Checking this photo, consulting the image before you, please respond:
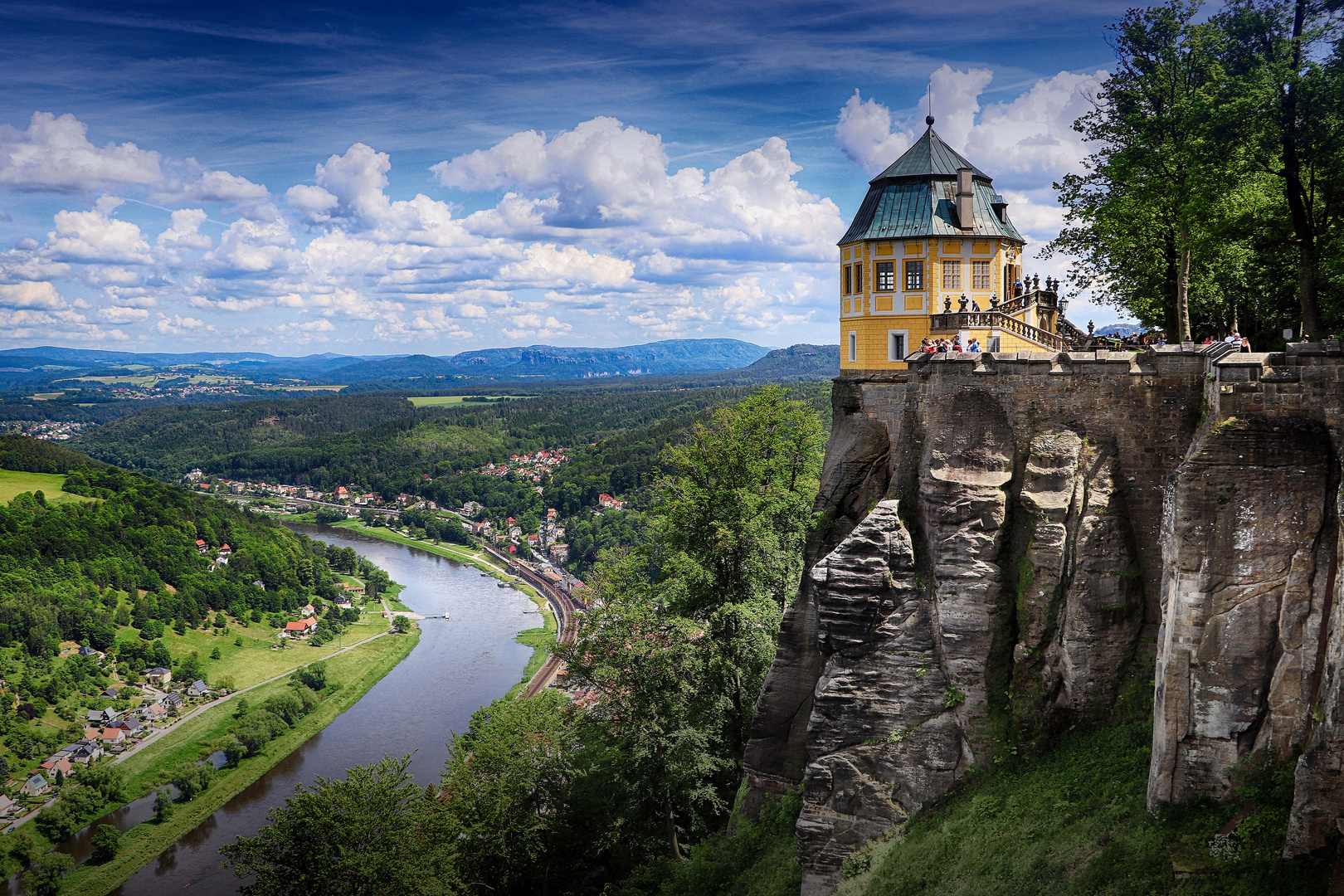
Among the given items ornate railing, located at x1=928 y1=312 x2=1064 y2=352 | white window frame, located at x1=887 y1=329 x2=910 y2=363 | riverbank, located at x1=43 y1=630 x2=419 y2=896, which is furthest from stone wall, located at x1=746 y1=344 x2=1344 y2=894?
riverbank, located at x1=43 y1=630 x2=419 y2=896

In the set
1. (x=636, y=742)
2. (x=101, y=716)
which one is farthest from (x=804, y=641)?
(x=101, y=716)

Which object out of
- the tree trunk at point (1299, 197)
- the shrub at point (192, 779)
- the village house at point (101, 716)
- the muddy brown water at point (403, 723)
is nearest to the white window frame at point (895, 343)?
the tree trunk at point (1299, 197)

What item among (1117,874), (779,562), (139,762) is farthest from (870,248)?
(139,762)

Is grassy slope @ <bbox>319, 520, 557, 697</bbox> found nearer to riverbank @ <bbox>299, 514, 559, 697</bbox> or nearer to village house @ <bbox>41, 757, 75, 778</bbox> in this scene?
riverbank @ <bbox>299, 514, 559, 697</bbox>

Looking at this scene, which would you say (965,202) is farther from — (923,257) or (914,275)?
(914,275)

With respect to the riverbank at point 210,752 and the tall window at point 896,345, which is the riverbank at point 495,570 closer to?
the riverbank at point 210,752

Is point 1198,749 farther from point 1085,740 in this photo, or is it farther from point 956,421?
point 956,421
